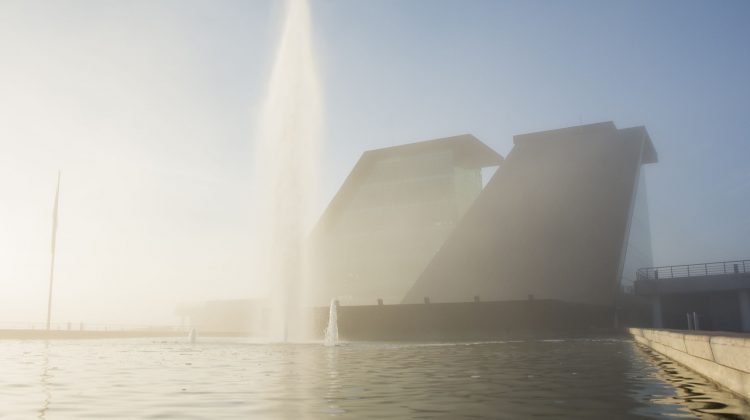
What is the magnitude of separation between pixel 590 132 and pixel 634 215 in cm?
1063

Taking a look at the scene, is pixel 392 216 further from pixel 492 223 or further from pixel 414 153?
pixel 492 223

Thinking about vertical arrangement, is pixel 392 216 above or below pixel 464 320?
above

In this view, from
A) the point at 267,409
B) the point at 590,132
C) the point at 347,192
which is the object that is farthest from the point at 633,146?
the point at 267,409

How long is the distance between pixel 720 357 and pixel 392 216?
63456mm

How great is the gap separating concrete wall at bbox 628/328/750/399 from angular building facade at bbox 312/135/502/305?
5395 centimetres

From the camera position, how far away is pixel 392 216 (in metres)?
71.6

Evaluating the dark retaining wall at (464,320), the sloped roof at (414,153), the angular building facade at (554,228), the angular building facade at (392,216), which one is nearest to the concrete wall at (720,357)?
the dark retaining wall at (464,320)

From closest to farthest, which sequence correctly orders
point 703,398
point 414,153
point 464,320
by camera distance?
point 703,398 < point 464,320 < point 414,153

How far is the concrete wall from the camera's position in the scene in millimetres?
7004

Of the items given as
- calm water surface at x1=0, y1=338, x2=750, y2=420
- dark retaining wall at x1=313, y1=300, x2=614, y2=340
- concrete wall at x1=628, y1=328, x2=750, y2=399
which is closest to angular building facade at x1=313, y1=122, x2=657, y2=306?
dark retaining wall at x1=313, y1=300, x2=614, y2=340

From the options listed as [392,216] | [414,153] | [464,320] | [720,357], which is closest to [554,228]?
[464,320]

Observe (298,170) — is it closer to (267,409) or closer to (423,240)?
(267,409)

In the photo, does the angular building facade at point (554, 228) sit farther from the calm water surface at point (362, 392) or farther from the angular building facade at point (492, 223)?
the calm water surface at point (362, 392)

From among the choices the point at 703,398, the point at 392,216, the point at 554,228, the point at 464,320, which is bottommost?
the point at 703,398
